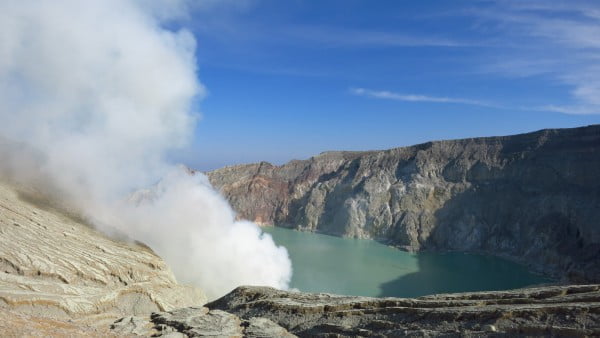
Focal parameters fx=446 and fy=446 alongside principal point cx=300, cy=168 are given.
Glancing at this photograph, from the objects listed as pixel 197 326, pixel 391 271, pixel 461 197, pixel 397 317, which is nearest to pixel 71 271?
pixel 197 326

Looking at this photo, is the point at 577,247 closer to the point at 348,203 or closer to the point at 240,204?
the point at 348,203

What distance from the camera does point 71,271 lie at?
2759 cm

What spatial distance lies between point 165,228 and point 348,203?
151 feet

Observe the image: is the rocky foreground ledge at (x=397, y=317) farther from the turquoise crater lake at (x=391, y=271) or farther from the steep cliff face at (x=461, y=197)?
the steep cliff face at (x=461, y=197)

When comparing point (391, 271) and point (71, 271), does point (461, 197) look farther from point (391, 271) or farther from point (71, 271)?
point (71, 271)

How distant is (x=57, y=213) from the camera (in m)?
36.3

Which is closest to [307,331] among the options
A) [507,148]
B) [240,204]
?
[507,148]

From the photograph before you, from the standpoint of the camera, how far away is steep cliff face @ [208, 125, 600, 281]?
63.3 metres

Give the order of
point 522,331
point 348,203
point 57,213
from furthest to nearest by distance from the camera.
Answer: point 348,203, point 57,213, point 522,331

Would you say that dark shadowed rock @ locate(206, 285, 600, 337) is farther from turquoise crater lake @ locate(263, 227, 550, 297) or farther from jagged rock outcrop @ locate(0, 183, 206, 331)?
turquoise crater lake @ locate(263, 227, 550, 297)

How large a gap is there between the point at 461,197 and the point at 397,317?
67.4 meters

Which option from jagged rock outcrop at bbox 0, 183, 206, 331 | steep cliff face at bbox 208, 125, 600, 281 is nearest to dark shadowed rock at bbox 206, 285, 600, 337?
jagged rock outcrop at bbox 0, 183, 206, 331

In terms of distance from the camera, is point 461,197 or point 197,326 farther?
point 461,197

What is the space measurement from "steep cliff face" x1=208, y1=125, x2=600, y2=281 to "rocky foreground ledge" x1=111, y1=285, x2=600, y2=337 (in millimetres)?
34211
